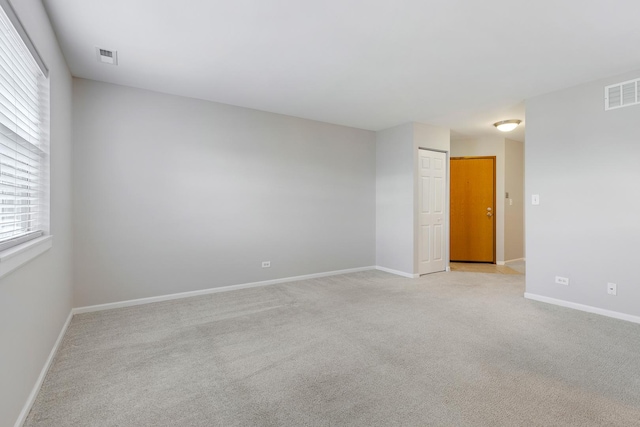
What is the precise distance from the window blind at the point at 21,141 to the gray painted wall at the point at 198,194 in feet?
3.96

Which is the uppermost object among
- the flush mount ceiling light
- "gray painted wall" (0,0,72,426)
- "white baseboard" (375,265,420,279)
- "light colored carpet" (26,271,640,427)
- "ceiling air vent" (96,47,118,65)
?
"ceiling air vent" (96,47,118,65)

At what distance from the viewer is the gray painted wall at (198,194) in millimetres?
3388

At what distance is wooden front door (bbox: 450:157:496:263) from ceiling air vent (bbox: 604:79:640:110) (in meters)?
3.11

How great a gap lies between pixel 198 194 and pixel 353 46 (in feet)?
8.54

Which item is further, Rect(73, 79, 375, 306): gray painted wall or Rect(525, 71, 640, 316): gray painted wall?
Rect(73, 79, 375, 306): gray painted wall

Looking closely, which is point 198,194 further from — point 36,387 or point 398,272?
point 398,272

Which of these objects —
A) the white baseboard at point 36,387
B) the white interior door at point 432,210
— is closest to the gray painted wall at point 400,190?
the white interior door at point 432,210

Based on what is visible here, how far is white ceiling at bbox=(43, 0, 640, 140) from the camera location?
2160 millimetres

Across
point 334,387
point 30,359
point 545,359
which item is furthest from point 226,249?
point 545,359

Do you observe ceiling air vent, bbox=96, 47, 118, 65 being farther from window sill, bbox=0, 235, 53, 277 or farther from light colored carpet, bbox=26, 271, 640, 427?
light colored carpet, bbox=26, 271, 640, 427

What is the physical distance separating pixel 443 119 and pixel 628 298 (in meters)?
3.15

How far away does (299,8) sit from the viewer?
2162 millimetres

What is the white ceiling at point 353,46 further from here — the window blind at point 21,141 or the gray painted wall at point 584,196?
the window blind at point 21,141

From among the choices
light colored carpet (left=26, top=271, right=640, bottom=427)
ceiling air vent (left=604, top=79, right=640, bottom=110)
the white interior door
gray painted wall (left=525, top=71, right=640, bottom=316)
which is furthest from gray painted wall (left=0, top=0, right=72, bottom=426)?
ceiling air vent (left=604, top=79, right=640, bottom=110)
